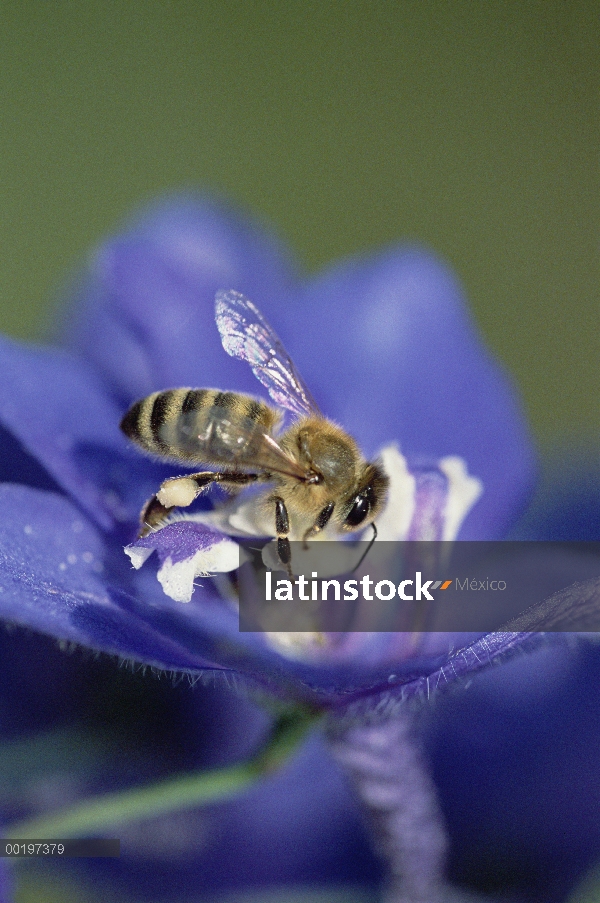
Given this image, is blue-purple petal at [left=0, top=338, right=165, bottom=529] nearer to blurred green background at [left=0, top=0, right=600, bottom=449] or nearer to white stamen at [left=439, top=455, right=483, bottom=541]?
white stamen at [left=439, top=455, right=483, bottom=541]

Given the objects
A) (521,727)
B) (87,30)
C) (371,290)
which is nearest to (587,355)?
(371,290)

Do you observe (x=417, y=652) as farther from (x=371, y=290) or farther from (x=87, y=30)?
(x=87, y=30)

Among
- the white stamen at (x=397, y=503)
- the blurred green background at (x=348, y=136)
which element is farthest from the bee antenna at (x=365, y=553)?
the blurred green background at (x=348, y=136)

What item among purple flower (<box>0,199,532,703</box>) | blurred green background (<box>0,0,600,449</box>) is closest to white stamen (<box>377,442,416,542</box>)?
purple flower (<box>0,199,532,703</box>)

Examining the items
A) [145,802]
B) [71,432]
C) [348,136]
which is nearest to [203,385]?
[71,432]

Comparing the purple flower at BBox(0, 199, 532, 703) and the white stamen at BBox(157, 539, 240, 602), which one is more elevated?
the purple flower at BBox(0, 199, 532, 703)

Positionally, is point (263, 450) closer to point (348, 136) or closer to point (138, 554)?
point (138, 554)
